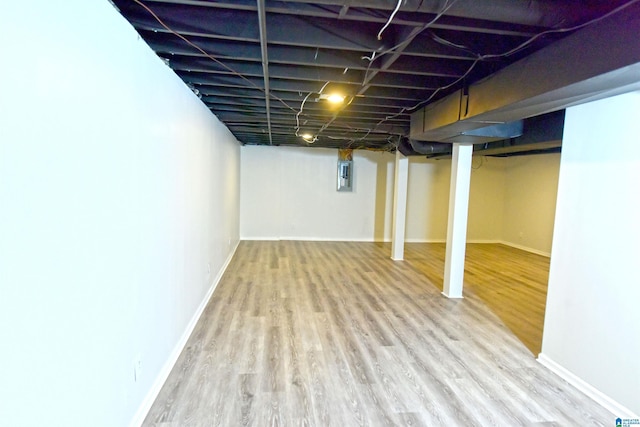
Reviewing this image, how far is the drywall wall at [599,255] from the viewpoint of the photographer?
209 cm

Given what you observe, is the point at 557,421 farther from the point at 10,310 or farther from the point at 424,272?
the point at 424,272

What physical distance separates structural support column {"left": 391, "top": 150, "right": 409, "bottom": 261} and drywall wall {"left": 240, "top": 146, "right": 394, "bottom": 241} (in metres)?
2.02

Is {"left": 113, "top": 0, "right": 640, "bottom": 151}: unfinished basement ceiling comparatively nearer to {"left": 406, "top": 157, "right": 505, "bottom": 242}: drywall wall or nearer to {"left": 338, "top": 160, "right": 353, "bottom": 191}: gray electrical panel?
{"left": 338, "top": 160, "right": 353, "bottom": 191}: gray electrical panel

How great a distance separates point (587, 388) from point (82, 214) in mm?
3210

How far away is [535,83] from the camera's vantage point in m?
1.98

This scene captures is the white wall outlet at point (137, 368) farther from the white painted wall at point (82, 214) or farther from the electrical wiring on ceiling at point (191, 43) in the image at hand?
the electrical wiring on ceiling at point (191, 43)

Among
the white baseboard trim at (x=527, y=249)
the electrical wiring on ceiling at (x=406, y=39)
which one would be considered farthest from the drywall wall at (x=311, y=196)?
the electrical wiring on ceiling at (x=406, y=39)

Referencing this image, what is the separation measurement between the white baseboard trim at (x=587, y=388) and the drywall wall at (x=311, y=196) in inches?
228

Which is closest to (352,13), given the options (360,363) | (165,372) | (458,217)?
(360,363)

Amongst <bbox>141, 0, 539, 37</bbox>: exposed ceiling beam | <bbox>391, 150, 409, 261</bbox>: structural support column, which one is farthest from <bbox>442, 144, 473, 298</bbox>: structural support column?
<bbox>141, 0, 539, 37</bbox>: exposed ceiling beam

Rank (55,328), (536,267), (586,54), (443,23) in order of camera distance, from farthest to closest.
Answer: (536,267) → (443,23) → (586,54) → (55,328)

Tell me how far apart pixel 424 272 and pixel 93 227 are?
504 centimetres

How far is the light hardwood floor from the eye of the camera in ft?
6.79

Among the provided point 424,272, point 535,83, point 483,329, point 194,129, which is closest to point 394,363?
point 483,329
